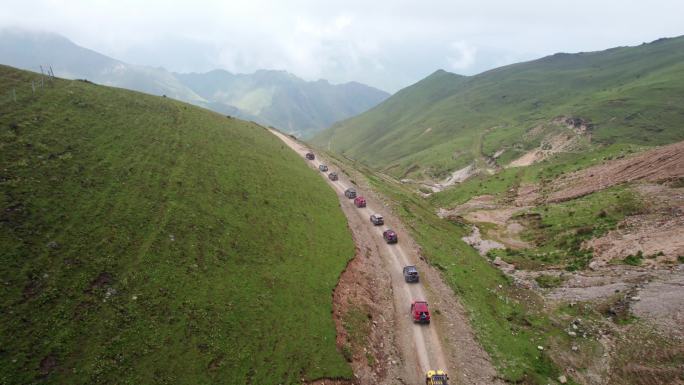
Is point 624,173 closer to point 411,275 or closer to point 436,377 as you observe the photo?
point 411,275

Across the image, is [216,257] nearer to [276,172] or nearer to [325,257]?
[325,257]

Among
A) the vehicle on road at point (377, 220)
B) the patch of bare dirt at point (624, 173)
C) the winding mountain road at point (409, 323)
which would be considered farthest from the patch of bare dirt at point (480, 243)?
the patch of bare dirt at point (624, 173)

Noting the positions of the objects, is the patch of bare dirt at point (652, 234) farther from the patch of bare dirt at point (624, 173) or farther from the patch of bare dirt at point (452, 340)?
the patch of bare dirt at point (452, 340)

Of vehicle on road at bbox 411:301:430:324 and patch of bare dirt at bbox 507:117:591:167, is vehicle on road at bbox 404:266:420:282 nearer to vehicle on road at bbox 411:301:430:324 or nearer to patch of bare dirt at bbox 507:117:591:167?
vehicle on road at bbox 411:301:430:324

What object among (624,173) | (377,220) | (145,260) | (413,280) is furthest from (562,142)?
(145,260)

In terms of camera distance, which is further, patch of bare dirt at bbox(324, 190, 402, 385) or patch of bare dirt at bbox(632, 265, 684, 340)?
patch of bare dirt at bbox(632, 265, 684, 340)

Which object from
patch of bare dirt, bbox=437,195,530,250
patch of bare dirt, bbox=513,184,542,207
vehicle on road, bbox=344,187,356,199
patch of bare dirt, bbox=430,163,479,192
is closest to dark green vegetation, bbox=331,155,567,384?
patch of bare dirt, bbox=437,195,530,250
